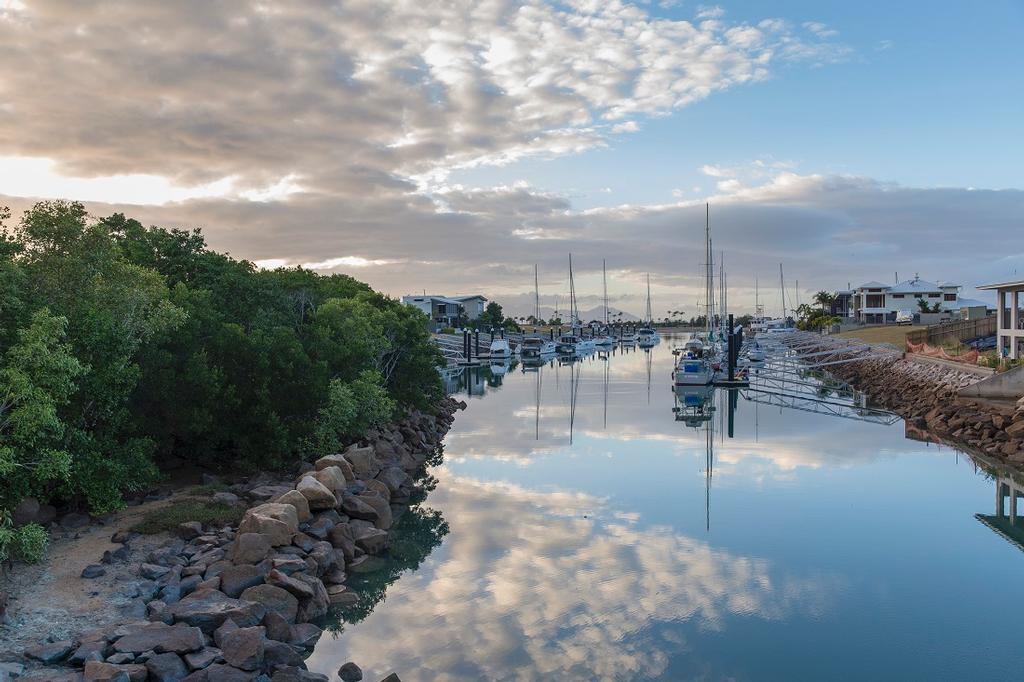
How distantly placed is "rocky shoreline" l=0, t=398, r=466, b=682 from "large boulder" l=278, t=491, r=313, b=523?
27mm

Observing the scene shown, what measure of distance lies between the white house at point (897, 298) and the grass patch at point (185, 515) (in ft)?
354

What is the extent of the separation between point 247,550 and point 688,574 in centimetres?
1095

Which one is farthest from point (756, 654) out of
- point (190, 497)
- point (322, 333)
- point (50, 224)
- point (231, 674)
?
point (322, 333)

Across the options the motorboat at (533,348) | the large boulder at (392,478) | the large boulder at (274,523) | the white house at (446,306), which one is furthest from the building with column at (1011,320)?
the white house at (446,306)

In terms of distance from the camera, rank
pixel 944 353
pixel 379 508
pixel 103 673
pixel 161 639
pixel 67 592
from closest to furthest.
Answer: pixel 103 673 → pixel 161 639 → pixel 67 592 → pixel 379 508 → pixel 944 353

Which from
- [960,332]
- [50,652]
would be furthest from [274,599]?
[960,332]

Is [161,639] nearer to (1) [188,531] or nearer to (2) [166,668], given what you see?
(2) [166,668]

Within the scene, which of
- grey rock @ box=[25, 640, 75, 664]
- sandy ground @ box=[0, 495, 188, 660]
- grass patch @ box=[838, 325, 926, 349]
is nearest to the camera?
grey rock @ box=[25, 640, 75, 664]

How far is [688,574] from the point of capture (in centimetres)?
1995

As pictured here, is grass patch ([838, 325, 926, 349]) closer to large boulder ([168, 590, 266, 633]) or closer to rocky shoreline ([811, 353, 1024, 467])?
rocky shoreline ([811, 353, 1024, 467])

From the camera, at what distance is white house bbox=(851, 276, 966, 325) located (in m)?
111

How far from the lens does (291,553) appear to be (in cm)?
1823

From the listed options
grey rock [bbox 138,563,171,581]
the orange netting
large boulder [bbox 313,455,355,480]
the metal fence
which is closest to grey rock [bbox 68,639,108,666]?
grey rock [bbox 138,563,171,581]

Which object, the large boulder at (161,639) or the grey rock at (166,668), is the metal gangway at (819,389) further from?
the grey rock at (166,668)
